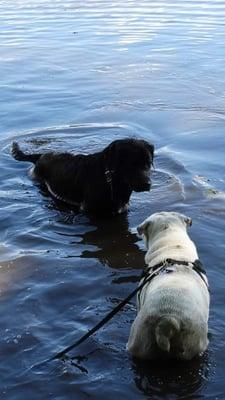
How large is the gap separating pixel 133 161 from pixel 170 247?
2.76 metres

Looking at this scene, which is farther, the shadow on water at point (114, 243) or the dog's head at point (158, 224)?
the shadow on water at point (114, 243)

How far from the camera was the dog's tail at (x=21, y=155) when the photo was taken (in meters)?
10.3

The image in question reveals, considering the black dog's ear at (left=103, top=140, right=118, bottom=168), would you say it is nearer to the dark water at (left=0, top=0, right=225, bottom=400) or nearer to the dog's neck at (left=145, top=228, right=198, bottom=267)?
the dark water at (left=0, top=0, right=225, bottom=400)

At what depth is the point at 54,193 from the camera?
9.38 m

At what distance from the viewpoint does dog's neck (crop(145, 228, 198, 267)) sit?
18.3 feet

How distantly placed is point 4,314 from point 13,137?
6.21 meters

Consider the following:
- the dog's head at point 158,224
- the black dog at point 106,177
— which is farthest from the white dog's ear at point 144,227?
the black dog at point 106,177

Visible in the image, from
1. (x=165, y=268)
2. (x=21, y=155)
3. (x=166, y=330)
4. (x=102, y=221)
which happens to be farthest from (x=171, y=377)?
(x=21, y=155)

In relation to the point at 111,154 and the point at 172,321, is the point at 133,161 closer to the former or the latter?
the point at 111,154

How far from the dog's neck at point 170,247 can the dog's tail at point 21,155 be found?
4551 mm

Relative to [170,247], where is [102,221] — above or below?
below

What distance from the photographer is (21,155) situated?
10.5 m

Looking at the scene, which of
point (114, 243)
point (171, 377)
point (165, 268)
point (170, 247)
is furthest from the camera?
point (114, 243)

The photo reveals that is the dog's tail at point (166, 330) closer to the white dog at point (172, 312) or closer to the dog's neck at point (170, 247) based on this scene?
the white dog at point (172, 312)
